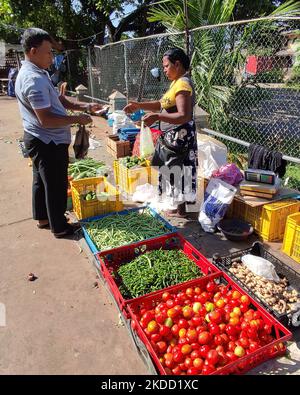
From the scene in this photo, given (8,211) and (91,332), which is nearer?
(91,332)

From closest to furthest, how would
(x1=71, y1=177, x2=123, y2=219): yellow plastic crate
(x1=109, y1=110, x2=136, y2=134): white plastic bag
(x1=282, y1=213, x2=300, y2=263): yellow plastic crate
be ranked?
(x1=282, y1=213, x2=300, y2=263): yellow plastic crate
(x1=71, y1=177, x2=123, y2=219): yellow plastic crate
(x1=109, y1=110, x2=136, y2=134): white plastic bag

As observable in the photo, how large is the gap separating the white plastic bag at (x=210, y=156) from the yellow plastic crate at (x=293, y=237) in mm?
1661

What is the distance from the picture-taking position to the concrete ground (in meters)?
2.21

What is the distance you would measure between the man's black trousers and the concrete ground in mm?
310

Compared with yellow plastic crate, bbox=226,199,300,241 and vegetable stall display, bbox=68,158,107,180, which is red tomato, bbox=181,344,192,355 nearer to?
yellow plastic crate, bbox=226,199,300,241

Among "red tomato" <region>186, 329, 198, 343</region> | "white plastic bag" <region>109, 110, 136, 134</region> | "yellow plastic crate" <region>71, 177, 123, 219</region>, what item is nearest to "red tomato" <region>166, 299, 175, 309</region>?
"red tomato" <region>186, 329, 198, 343</region>

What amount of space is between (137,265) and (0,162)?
488 cm

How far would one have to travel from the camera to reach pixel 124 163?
4.82m

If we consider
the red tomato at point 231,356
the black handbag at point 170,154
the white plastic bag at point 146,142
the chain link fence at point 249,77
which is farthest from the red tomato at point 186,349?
the chain link fence at point 249,77

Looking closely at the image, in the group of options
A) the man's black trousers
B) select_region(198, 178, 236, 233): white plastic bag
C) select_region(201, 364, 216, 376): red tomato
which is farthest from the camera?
select_region(198, 178, 236, 233): white plastic bag
